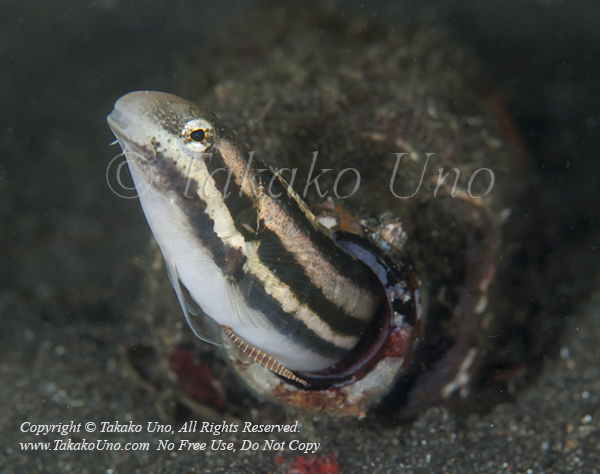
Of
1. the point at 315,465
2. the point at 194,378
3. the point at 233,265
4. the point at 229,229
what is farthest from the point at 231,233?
the point at 315,465

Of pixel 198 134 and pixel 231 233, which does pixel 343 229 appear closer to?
pixel 231 233

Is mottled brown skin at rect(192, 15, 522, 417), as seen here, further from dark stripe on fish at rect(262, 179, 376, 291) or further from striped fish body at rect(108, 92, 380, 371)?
striped fish body at rect(108, 92, 380, 371)

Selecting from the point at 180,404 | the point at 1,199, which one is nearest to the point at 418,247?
the point at 180,404

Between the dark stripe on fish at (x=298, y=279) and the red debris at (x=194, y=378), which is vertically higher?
the dark stripe on fish at (x=298, y=279)

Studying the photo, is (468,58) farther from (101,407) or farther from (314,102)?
(101,407)

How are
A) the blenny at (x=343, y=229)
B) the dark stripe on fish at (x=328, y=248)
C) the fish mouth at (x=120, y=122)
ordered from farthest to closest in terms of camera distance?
the dark stripe on fish at (x=328, y=248) → the blenny at (x=343, y=229) → the fish mouth at (x=120, y=122)

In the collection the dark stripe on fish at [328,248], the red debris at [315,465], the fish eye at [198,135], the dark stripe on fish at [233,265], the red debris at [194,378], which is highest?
the fish eye at [198,135]

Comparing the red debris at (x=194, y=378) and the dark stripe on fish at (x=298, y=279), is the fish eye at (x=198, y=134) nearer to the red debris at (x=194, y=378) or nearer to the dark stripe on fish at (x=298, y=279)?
the dark stripe on fish at (x=298, y=279)

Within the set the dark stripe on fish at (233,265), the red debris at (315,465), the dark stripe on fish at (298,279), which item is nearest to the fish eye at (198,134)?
the dark stripe on fish at (233,265)
